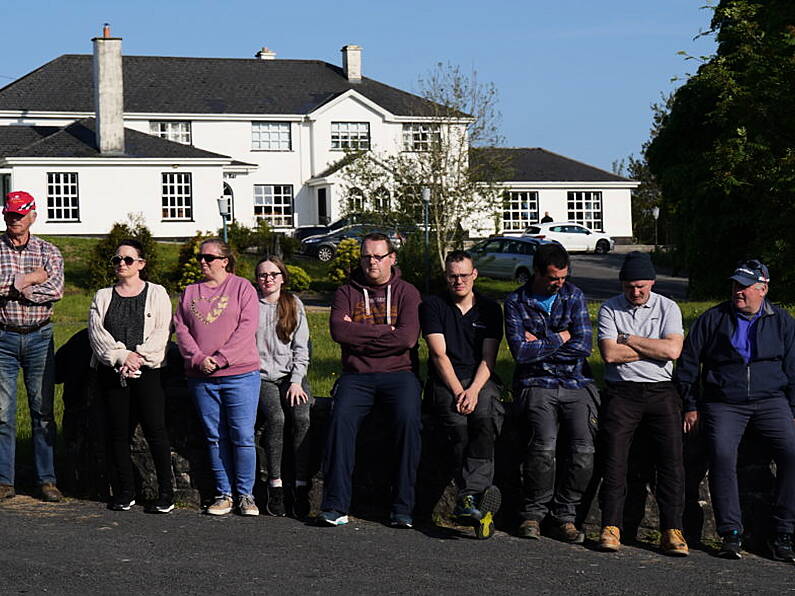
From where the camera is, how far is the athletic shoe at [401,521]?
7.36 meters

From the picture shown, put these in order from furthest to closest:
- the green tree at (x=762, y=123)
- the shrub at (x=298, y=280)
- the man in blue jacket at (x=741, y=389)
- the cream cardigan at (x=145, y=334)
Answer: the shrub at (x=298, y=280)
the green tree at (x=762, y=123)
the cream cardigan at (x=145, y=334)
the man in blue jacket at (x=741, y=389)

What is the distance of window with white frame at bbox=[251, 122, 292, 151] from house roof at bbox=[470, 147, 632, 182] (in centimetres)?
1118

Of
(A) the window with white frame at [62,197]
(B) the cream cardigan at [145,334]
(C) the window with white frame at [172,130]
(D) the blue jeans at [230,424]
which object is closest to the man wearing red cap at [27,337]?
(B) the cream cardigan at [145,334]

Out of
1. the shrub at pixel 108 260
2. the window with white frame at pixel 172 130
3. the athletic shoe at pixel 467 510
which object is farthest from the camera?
the window with white frame at pixel 172 130

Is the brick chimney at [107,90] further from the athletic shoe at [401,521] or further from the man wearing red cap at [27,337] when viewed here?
the athletic shoe at [401,521]

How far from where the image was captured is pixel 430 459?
25.3 feet

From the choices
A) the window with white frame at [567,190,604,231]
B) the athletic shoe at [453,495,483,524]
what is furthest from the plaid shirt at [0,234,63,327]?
the window with white frame at [567,190,604,231]

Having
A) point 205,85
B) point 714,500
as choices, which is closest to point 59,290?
point 714,500

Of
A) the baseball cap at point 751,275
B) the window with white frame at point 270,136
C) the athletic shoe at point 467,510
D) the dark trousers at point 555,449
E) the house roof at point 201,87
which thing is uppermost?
the house roof at point 201,87

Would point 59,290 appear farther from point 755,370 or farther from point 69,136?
point 69,136

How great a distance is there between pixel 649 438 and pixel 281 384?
2504 millimetres

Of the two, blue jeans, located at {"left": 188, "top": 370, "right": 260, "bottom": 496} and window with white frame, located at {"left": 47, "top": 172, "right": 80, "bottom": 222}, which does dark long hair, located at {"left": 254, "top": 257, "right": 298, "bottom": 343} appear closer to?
blue jeans, located at {"left": 188, "top": 370, "right": 260, "bottom": 496}

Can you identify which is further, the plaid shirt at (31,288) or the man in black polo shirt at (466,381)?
the plaid shirt at (31,288)

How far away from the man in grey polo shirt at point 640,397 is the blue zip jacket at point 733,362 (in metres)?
0.11
